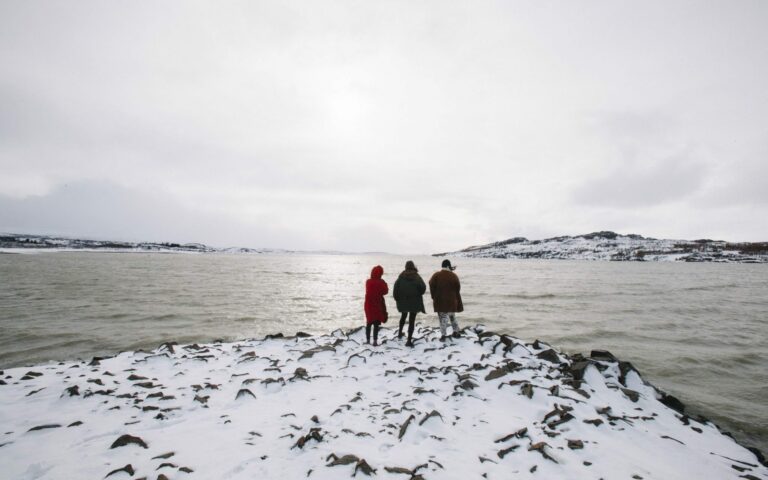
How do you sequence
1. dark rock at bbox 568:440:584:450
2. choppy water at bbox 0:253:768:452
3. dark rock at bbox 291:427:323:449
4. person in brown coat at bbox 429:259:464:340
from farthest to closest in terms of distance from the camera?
1. person in brown coat at bbox 429:259:464:340
2. choppy water at bbox 0:253:768:452
3. dark rock at bbox 568:440:584:450
4. dark rock at bbox 291:427:323:449

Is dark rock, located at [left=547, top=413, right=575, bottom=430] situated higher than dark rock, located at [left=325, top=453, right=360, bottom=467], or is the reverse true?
dark rock, located at [left=325, top=453, right=360, bottom=467]

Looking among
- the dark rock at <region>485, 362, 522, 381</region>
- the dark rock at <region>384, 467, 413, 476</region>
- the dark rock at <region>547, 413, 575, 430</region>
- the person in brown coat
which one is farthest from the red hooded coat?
the dark rock at <region>384, 467, 413, 476</region>

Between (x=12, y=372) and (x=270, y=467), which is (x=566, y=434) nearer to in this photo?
(x=270, y=467)

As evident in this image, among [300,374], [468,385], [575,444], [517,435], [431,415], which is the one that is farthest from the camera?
[300,374]

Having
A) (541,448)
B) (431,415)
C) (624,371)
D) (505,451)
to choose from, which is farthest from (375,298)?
(624,371)

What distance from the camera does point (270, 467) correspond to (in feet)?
17.3

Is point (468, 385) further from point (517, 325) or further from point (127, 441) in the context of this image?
point (517, 325)

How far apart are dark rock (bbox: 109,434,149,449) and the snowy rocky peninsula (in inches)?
1.0

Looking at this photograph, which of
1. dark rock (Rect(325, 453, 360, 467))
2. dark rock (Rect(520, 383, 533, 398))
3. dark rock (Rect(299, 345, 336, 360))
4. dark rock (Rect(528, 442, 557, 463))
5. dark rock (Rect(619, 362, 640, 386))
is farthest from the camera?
dark rock (Rect(299, 345, 336, 360))

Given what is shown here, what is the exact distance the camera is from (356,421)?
691 cm

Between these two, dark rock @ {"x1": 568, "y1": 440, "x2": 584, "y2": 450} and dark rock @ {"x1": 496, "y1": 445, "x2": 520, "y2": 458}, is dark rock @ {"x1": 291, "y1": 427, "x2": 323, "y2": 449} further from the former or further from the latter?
dark rock @ {"x1": 568, "y1": 440, "x2": 584, "y2": 450}

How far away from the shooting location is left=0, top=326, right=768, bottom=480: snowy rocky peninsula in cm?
541

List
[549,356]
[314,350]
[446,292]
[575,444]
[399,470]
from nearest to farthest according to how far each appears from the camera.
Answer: [399,470] < [575,444] < [549,356] < [314,350] < [446,292]

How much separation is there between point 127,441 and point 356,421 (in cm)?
381
